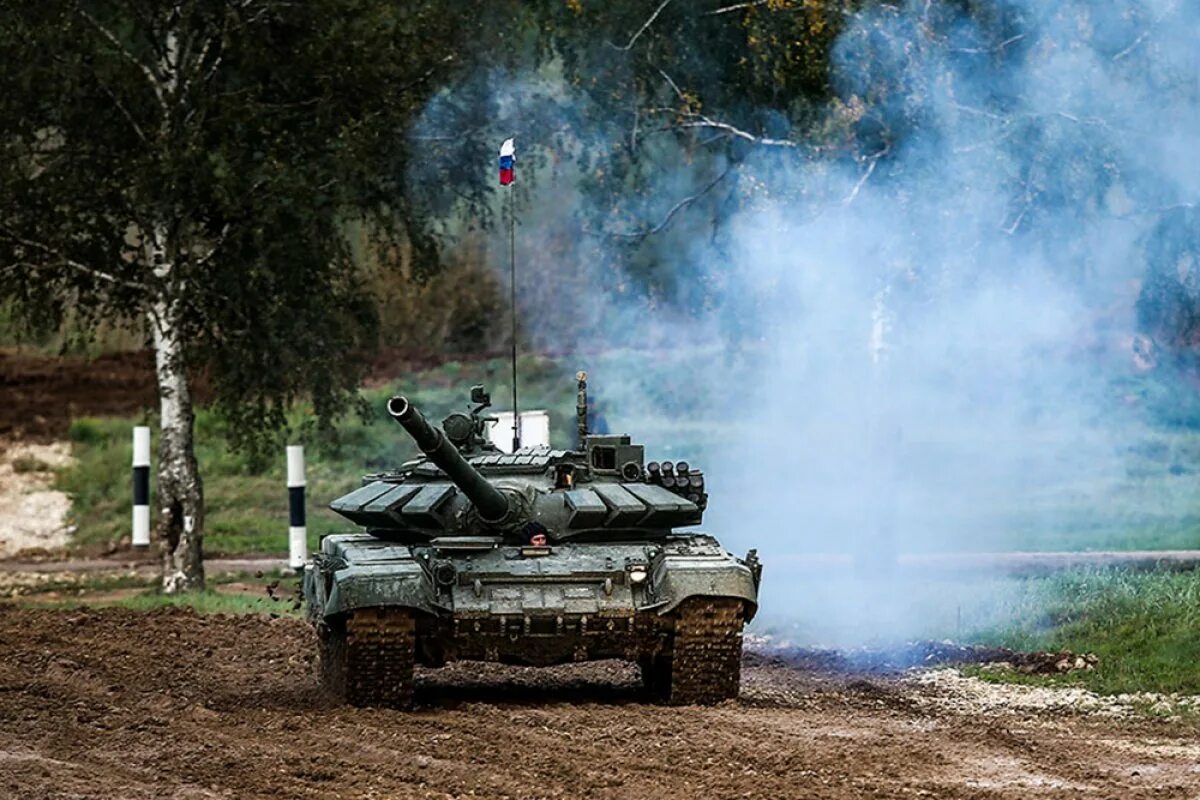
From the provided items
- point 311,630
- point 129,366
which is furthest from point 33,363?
point 311,630

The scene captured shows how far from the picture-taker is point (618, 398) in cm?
2884

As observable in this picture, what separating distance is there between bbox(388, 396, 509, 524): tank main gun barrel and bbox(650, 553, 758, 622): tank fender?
1114mm

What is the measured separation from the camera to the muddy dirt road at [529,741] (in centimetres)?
995

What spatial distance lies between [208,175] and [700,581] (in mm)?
8441

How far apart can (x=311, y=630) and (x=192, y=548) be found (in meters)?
3.61

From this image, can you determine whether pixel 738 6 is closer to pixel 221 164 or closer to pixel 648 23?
pixel 648 23

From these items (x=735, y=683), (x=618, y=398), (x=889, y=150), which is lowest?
(x=735, y=683)

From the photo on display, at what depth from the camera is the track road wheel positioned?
1345 centimetres

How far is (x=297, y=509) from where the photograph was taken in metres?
21.8

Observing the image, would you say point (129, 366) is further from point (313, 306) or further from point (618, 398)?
point (313, 306)

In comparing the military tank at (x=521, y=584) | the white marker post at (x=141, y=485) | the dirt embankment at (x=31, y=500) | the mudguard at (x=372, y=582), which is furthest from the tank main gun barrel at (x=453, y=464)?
the dirt embankment at (x=31, y=500)

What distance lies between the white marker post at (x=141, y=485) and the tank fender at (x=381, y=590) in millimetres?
9873

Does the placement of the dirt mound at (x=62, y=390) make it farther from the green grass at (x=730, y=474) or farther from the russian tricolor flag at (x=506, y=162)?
the russian tricolor flag at (x=506, y=162)

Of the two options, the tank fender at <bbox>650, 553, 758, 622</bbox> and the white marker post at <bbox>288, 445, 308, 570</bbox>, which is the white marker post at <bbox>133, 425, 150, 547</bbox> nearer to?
the white marker post at <bbox>288, 445, 308, 570</bbox>
